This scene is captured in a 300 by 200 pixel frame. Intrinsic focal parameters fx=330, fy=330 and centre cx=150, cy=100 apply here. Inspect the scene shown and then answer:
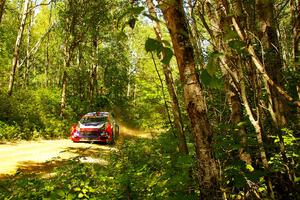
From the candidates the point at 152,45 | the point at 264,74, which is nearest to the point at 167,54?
the point at 152,45

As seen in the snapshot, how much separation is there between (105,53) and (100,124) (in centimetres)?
1962

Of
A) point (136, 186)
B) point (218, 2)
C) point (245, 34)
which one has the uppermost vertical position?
point (218, 2)

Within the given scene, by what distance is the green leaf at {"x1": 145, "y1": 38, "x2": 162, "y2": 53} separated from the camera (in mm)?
1254

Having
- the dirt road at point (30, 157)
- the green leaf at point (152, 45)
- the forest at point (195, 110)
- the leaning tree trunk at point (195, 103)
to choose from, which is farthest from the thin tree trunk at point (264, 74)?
the dirt road at point (30, 157)

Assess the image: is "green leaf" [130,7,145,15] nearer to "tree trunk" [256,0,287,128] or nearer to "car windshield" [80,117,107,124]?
"tree trunk" [256,0,287,128]

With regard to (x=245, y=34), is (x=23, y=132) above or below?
below

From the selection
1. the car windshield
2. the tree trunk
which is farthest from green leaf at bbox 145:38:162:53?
the car windshield

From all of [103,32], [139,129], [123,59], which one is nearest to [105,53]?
[123,59]

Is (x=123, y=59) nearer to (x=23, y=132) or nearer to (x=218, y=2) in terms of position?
(x=23, y=132)

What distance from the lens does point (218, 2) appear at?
3.93 m

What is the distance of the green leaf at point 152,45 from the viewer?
1.25 m

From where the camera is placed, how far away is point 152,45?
1.26 meters

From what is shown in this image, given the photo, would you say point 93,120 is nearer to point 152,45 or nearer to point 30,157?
point 30,157

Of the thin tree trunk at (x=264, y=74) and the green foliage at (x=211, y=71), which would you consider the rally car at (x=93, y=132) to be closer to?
the thin tree trunk at (x=264, y=74)
